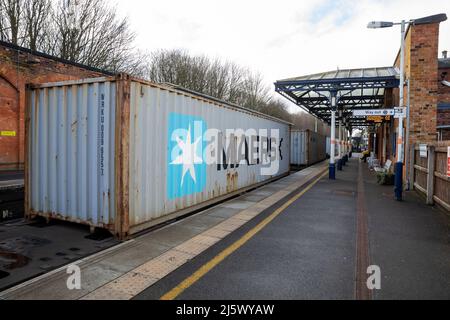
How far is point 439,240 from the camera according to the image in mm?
6129

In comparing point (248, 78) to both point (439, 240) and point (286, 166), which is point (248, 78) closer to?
point (286, 166)

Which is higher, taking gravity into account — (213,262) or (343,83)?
(343,83)

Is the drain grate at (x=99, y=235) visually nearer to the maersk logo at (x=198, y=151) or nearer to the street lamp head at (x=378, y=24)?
the maersk logo at (x=198, y=151)

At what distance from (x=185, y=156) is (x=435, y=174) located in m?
7.52

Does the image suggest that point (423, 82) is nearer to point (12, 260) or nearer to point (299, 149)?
point (299, 149)

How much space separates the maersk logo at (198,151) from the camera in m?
7.12

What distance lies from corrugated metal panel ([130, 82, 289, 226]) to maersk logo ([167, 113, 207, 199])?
2 centimetres

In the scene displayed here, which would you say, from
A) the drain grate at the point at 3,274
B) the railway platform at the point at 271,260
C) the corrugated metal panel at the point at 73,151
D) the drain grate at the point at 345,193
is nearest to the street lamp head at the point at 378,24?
the drain grate at the point at 345,193

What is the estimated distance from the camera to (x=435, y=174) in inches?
376

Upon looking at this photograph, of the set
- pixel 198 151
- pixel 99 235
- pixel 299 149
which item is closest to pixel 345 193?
pixel 198 151

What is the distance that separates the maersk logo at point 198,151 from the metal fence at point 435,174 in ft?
18.8

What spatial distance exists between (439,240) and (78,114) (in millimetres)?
7378

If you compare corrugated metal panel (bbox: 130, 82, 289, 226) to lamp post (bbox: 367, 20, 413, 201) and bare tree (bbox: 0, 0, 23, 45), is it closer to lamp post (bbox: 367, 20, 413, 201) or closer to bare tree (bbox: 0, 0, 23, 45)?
lamp post (bbox: 367, 20, 413, 201)

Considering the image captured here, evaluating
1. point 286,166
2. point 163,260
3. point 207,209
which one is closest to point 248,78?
point 286,166
